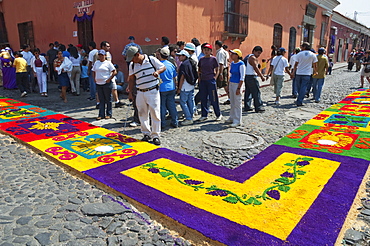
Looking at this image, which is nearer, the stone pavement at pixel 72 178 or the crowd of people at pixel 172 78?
the stone pavement at pixel 72 178

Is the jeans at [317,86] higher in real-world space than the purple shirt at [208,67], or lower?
lower

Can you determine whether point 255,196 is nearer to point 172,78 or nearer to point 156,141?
point 156,141

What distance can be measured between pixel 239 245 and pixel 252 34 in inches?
502

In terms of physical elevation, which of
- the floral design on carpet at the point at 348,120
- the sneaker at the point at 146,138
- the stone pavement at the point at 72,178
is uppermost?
the floral design on carpet at the point at 348,120

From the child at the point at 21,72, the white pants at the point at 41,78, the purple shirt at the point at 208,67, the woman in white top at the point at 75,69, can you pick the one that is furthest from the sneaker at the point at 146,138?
the child at the point at 21,72

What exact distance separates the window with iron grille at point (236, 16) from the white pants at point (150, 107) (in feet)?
26.8

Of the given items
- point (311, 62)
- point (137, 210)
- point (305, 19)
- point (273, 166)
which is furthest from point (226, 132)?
point (305, 19)

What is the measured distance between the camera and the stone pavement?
2.70 meters

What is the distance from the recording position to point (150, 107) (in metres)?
5.01

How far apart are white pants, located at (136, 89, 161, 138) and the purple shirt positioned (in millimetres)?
1676

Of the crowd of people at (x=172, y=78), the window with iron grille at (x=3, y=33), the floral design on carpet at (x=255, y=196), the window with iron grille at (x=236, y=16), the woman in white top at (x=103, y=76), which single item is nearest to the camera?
the floral design on carpet at (x=255, y=196)

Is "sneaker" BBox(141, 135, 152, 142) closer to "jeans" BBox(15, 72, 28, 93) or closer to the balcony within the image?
"jeans" BBox(15, 72, 28, 93)

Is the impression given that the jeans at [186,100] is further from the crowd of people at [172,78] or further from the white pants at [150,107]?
the white pants at [150,107]

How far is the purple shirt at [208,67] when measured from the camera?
245 inches
